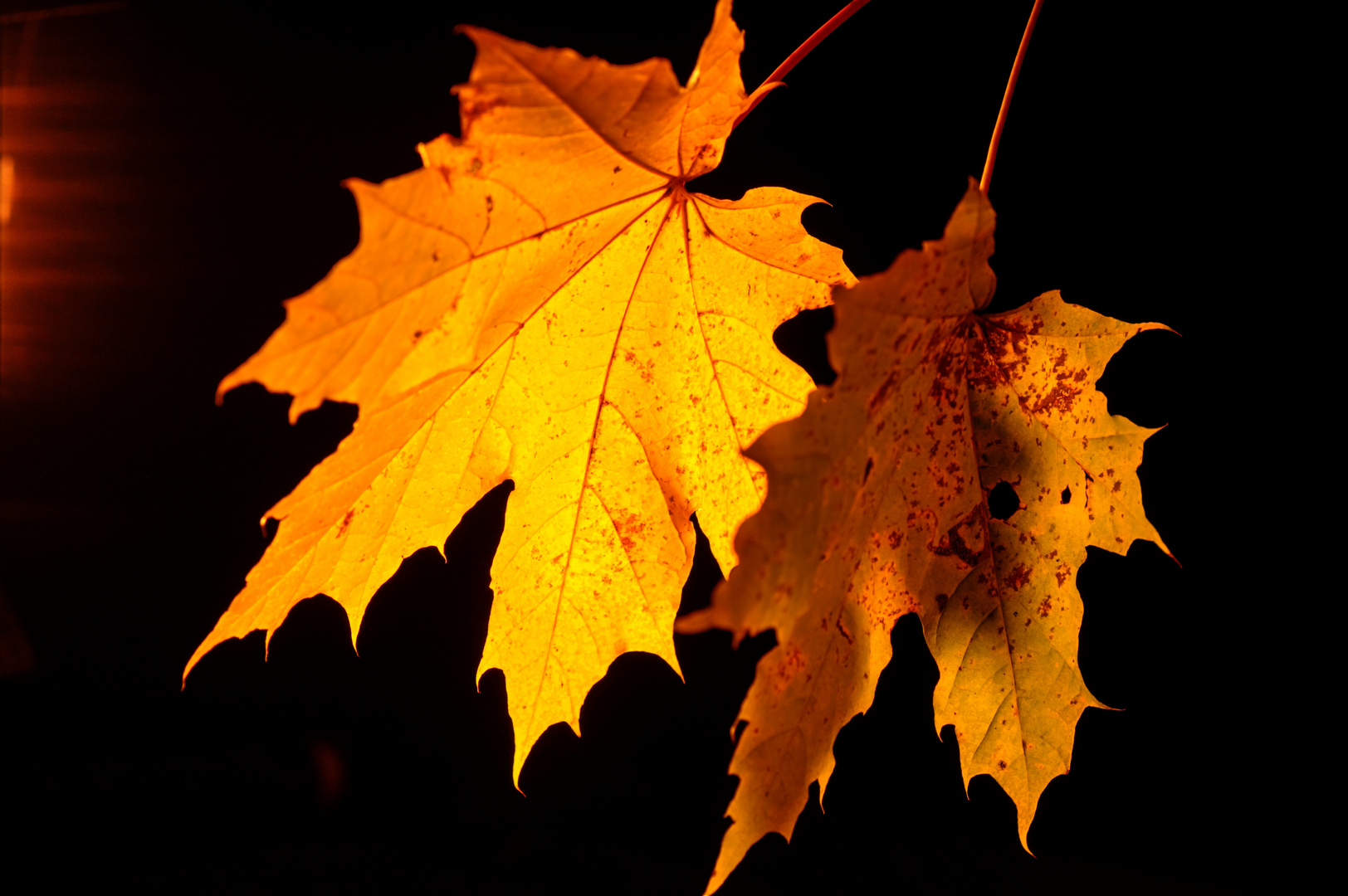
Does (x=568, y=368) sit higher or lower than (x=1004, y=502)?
higher

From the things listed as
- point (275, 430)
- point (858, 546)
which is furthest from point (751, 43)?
point (275, 430)

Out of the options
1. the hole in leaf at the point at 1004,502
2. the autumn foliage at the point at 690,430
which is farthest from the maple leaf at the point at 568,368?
the hole in leaf at the point at 1004,502

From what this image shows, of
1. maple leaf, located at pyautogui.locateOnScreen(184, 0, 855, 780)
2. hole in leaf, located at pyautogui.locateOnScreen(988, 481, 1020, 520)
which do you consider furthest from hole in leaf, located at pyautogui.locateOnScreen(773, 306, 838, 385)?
maple leaf, located at pyautogui.locateOnScreen(184, 0, 855, 780)

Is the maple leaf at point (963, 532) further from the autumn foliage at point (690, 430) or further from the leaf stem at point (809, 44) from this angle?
the leaf stem at point (809, 44)

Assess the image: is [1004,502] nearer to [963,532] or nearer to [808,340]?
[808,340]

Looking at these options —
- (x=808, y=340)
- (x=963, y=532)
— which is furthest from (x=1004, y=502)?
(x=963, y=532)

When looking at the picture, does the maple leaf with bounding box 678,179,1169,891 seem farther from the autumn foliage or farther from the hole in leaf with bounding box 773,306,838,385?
the hole in leaf with bounding box 773,306,838,385

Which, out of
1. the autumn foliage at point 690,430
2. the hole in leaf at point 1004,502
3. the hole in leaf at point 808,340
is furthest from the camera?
the hole in leaf at point 808,340

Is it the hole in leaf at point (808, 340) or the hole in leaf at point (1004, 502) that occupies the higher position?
the hole in leaf at point (808, 340)
